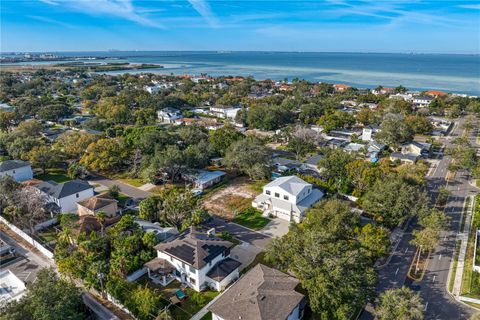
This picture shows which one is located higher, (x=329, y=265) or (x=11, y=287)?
(x=329, y=265)

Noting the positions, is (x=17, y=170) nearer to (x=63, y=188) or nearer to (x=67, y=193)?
(x=63, y=188)

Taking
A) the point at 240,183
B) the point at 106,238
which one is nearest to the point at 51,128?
the point at 240,183

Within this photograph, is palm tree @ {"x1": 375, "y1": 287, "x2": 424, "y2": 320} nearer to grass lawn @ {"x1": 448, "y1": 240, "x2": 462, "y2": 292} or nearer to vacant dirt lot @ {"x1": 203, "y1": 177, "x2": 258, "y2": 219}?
grass lawn @ {"x1": 448, "y1": 240, "x2": 462, "y2": 292}

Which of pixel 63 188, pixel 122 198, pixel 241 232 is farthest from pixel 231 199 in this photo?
pixel 63 188

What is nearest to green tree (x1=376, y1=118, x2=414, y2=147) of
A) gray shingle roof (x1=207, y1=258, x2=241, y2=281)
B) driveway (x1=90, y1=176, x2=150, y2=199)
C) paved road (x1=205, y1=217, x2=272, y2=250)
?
paved road (x1=205, y1=217, x2=272, y2=250)

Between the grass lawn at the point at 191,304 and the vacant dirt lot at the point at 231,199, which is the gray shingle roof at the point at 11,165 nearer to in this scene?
the vacant dirt lot at the point at 231,199

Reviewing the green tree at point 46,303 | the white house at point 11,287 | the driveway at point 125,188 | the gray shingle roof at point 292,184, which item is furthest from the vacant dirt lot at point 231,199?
the white house at point 11,287
